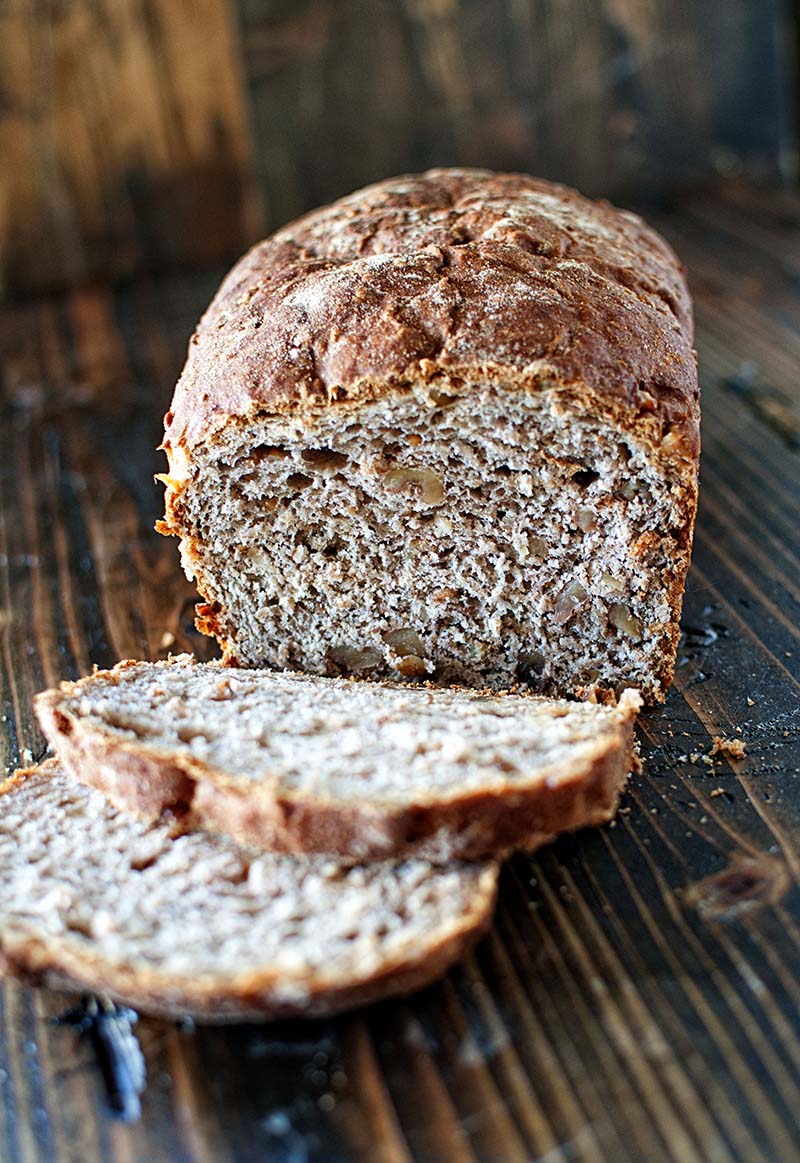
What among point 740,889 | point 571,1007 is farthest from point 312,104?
point 571,1007

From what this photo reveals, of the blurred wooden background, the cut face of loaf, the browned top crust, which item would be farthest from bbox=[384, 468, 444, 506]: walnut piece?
the blurred wooden background

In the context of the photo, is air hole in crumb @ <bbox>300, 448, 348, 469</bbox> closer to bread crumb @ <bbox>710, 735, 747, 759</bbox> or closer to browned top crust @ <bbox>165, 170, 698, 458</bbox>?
browned top crust @ <bbox>165, 170, 698, 458</bbox>

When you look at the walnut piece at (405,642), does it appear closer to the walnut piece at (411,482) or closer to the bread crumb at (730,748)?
the walnut piece at (411,482)

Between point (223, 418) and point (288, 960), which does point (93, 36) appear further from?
point (288, 960)

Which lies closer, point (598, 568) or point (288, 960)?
point (288, 960)

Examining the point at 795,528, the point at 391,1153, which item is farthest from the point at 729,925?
the point at 795,528
